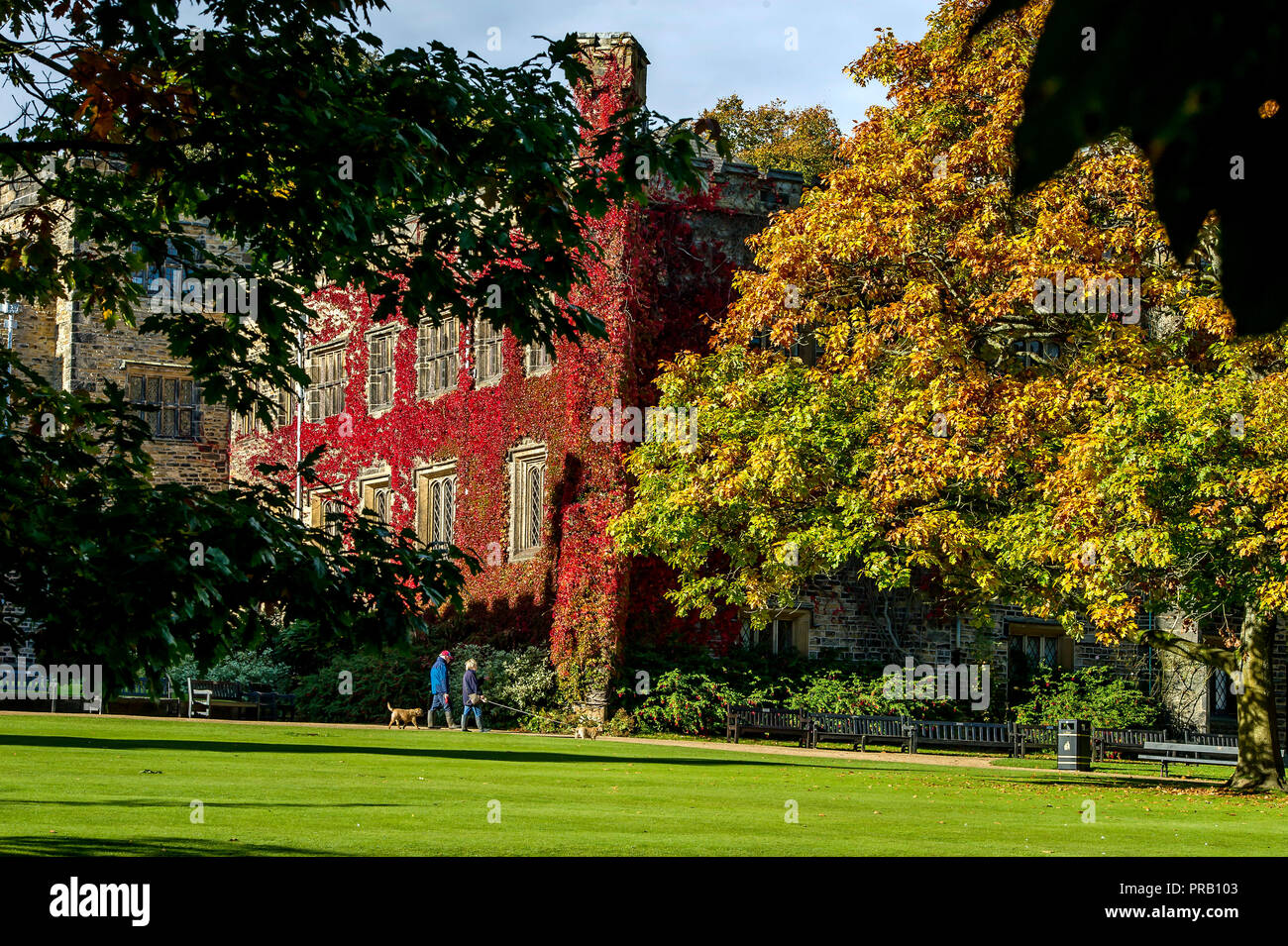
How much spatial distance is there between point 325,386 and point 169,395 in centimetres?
470

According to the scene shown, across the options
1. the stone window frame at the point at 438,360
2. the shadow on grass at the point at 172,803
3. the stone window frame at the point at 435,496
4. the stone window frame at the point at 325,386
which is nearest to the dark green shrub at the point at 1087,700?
the stone window frame at the point at 435,496

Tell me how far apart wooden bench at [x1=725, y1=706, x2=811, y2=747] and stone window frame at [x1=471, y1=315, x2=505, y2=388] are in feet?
29.7

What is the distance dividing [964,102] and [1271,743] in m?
9.44

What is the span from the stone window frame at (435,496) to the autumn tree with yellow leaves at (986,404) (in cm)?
897

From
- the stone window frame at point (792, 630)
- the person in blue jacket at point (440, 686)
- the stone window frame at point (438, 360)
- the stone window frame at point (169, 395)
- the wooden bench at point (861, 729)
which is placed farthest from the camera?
the stone window frame at point (169, 395)

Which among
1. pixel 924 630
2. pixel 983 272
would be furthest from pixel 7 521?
pixel 924 630

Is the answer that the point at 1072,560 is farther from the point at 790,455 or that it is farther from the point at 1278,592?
the point at 790,455

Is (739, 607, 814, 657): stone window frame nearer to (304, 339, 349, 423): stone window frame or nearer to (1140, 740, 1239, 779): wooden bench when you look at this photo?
(1140, 740, 1239, 779): wooden bench

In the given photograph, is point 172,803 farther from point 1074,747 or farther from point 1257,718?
point 1074,747

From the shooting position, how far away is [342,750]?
1938cm

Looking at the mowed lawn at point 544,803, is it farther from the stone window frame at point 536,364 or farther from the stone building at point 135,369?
the stone building at point 135,369

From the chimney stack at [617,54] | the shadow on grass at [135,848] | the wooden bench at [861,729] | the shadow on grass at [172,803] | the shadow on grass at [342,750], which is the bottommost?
the wooden bench at [861,729]

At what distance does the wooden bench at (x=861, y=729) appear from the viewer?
25672mm

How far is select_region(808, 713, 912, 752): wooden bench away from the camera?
25.7 metres
